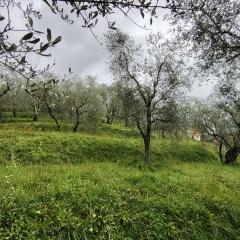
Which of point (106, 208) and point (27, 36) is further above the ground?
point (27, 36)

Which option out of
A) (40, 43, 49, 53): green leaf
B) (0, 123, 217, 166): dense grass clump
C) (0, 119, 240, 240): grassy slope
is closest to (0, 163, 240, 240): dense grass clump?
(0, 119, 240, 240): grassy slope

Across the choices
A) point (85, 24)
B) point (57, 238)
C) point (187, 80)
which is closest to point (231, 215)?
point (57, 238)

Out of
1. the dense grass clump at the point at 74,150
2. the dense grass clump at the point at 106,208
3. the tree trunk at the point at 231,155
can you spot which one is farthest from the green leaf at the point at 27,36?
the tree trunk at the point at 231,155

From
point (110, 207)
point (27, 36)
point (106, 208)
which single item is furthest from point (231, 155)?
point (27, 36)

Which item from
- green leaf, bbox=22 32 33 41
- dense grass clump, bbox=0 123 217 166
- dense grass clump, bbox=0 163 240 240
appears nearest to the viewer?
green leaf, bbox=22 32 33 41

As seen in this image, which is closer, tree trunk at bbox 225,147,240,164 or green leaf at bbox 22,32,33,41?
green leaf at bbox 22,32,33,41

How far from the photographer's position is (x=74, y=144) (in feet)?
109

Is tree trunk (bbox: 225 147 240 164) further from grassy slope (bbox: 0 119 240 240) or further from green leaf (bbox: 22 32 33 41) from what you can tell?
green leaf (bbox: 22 32 33 41)

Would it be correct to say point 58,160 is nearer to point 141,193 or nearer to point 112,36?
point 112,36

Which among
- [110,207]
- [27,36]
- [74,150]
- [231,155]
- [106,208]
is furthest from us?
[231,155]

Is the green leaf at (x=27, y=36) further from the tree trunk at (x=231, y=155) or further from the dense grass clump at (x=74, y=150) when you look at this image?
the tree trunk at (x=231, y=155)

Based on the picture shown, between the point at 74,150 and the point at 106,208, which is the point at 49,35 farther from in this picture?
the point at 74,150

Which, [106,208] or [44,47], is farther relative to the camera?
[106,208]

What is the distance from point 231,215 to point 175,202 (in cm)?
184
